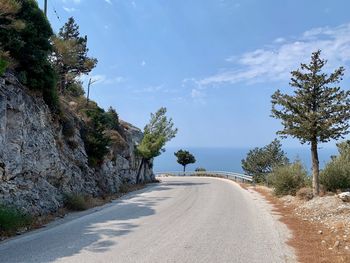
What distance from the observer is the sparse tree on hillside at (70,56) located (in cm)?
2688

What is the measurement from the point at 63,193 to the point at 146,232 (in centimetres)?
716

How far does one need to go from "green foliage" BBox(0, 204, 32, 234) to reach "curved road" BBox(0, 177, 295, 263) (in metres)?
0.57

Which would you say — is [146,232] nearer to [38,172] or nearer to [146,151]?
[38,172]

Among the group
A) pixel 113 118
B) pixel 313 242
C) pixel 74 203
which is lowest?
pixel 313 242

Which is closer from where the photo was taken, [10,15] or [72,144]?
[10,15]

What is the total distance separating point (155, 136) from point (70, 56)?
17324 mm

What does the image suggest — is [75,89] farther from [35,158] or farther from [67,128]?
[35,158]

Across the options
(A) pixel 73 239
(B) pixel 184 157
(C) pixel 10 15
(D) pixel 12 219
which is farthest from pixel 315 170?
(B) pixel 184 157

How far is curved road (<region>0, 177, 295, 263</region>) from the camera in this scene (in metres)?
8.95

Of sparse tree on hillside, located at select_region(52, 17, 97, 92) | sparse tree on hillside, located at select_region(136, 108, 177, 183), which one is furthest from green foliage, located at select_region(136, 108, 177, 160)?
sparse tree on hillside, located at select_region(52, 17, 97, 92)

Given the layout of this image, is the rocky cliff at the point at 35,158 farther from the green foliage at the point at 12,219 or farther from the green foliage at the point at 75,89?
the green foliage at the point at 75,89

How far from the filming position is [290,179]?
74.4 feet

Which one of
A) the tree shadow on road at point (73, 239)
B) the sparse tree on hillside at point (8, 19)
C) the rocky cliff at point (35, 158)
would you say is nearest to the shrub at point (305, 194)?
the tree shadow on road at point (73, 239)

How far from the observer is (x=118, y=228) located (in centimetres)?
1264
